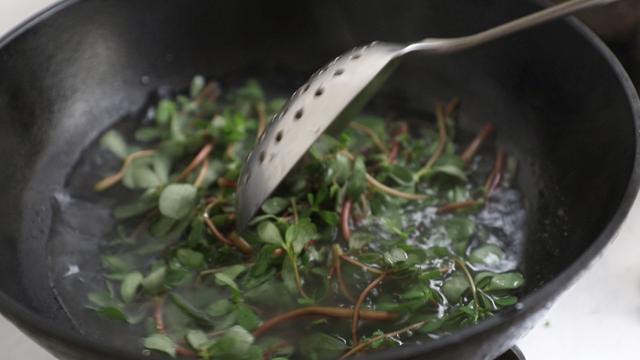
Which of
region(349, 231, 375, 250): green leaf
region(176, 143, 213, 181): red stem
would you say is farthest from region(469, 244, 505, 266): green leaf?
region(176, 143, 213, 181): red stem

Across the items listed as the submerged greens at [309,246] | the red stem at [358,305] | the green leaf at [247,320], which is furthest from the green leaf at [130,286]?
the red stem at [358,305]

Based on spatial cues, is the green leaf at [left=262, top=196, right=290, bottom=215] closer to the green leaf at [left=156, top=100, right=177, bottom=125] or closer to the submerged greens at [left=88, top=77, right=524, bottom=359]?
the submerged greens at [left=88, top=77, right=524, bottom=359]

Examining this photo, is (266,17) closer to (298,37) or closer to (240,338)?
(298,37)

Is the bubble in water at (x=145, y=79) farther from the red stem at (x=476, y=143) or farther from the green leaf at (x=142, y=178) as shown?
the red stem at (x=476, y=143)

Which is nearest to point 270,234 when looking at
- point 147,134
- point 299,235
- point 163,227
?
point 299,235

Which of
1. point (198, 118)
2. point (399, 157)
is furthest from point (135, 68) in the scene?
point (399, 157)
